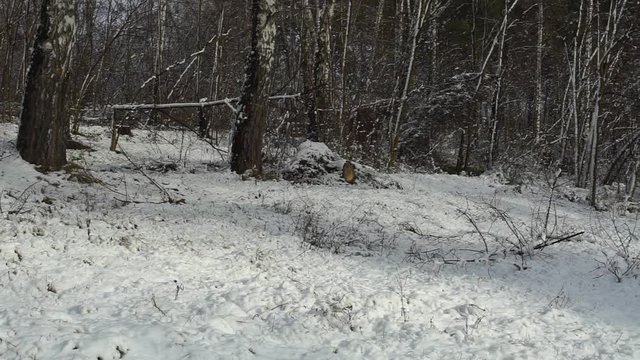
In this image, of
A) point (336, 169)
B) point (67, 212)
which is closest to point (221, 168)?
point (336, 169)

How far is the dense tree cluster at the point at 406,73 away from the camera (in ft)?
42.3

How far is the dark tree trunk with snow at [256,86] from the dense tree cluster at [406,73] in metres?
2.39

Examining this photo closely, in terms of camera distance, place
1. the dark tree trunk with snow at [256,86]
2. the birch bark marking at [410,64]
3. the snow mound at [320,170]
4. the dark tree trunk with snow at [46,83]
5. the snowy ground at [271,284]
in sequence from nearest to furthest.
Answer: the snowy ground at [271,284]
the dark tree trunk with snow at [46,83]
the dark tree trunk with snow at [256,86]
the snow mound at [320,170]
the birch bark marking at [410,64]

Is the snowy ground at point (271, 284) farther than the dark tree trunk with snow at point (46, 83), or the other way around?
the dark tree trunk with snow at point (46, 83)

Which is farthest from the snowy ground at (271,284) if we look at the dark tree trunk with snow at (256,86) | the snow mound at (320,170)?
Result: the snow mound at (320,170)

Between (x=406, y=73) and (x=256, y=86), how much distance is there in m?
7.26

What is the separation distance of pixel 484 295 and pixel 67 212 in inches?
173

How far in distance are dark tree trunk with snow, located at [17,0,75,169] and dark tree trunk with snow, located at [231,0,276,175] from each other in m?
3.02

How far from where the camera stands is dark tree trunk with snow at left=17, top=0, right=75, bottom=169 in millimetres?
6641

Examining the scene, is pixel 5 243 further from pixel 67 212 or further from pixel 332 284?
pixel 332 284

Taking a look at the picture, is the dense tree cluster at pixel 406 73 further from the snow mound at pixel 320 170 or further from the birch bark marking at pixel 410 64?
the snow mound at pixel 320 170

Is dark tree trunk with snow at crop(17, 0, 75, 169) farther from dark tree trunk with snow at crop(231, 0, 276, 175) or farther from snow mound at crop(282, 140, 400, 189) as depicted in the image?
snow mound at crop(282, 140, 400, 189)

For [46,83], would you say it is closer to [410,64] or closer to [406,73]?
[410,64]

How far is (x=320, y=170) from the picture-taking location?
31.9ft
